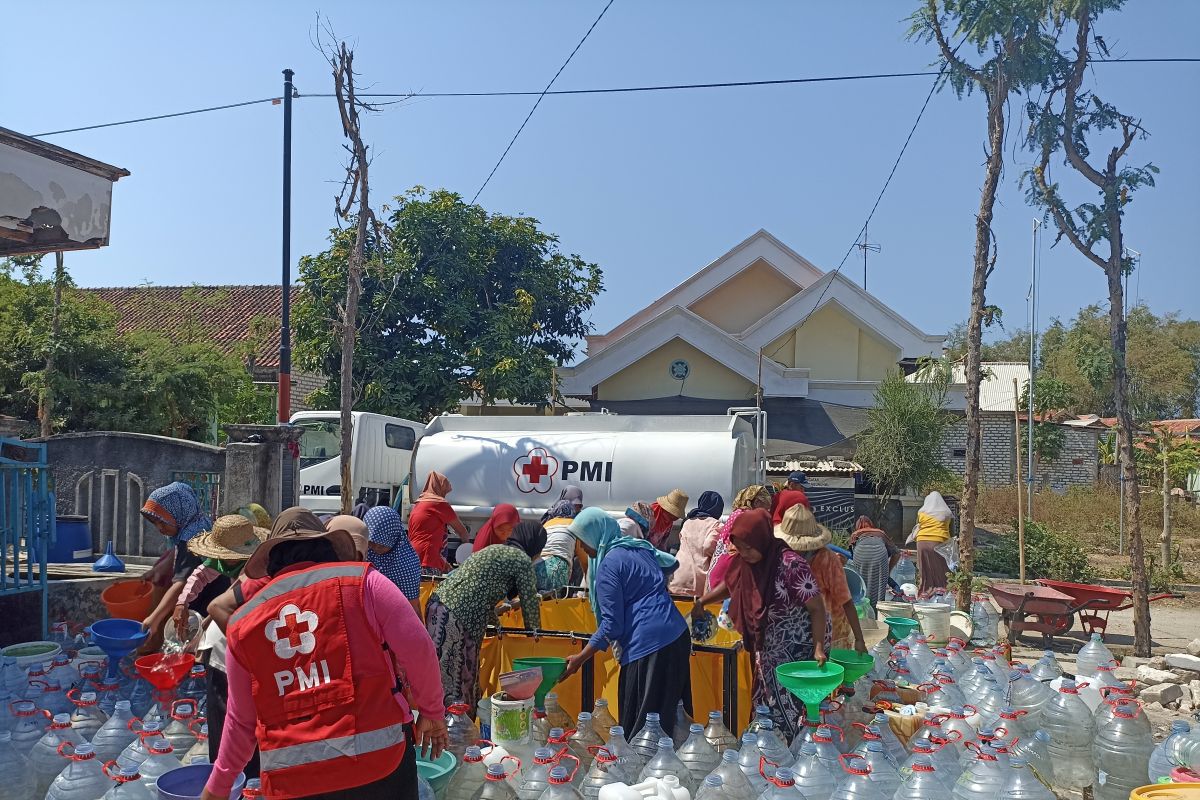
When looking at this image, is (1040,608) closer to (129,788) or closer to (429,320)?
(129,788)

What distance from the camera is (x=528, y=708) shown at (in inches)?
187

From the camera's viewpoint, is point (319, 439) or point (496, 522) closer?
point (496, 522)

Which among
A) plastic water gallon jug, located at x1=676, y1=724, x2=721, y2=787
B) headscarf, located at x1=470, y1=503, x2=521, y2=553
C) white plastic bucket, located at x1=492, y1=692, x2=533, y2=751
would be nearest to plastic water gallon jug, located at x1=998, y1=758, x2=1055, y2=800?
plastic water gallon jug, located at x1=676, y1=724, x2=721, y2=787

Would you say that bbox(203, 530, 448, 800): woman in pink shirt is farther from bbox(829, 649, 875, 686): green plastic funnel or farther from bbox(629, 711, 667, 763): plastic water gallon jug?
bbox(829, 649, 875, 686): green plastic funnel

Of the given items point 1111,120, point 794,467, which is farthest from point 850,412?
point 1111,120

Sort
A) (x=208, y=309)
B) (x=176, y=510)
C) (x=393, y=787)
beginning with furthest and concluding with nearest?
(x=208, y=309) < (x=176, y=510) < (x=393, y=787)

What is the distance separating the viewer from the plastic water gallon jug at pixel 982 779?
13.0 ft

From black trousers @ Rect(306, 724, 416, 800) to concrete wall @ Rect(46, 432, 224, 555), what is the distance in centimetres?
739

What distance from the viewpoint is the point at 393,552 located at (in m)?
5.86

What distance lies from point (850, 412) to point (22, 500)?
584 inches

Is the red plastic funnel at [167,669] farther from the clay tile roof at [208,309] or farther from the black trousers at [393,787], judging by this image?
the clay tile roof at [208,309]

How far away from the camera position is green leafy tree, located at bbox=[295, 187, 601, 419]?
17719 mm

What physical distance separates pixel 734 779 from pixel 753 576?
118cm

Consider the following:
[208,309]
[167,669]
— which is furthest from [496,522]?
[208,309]
